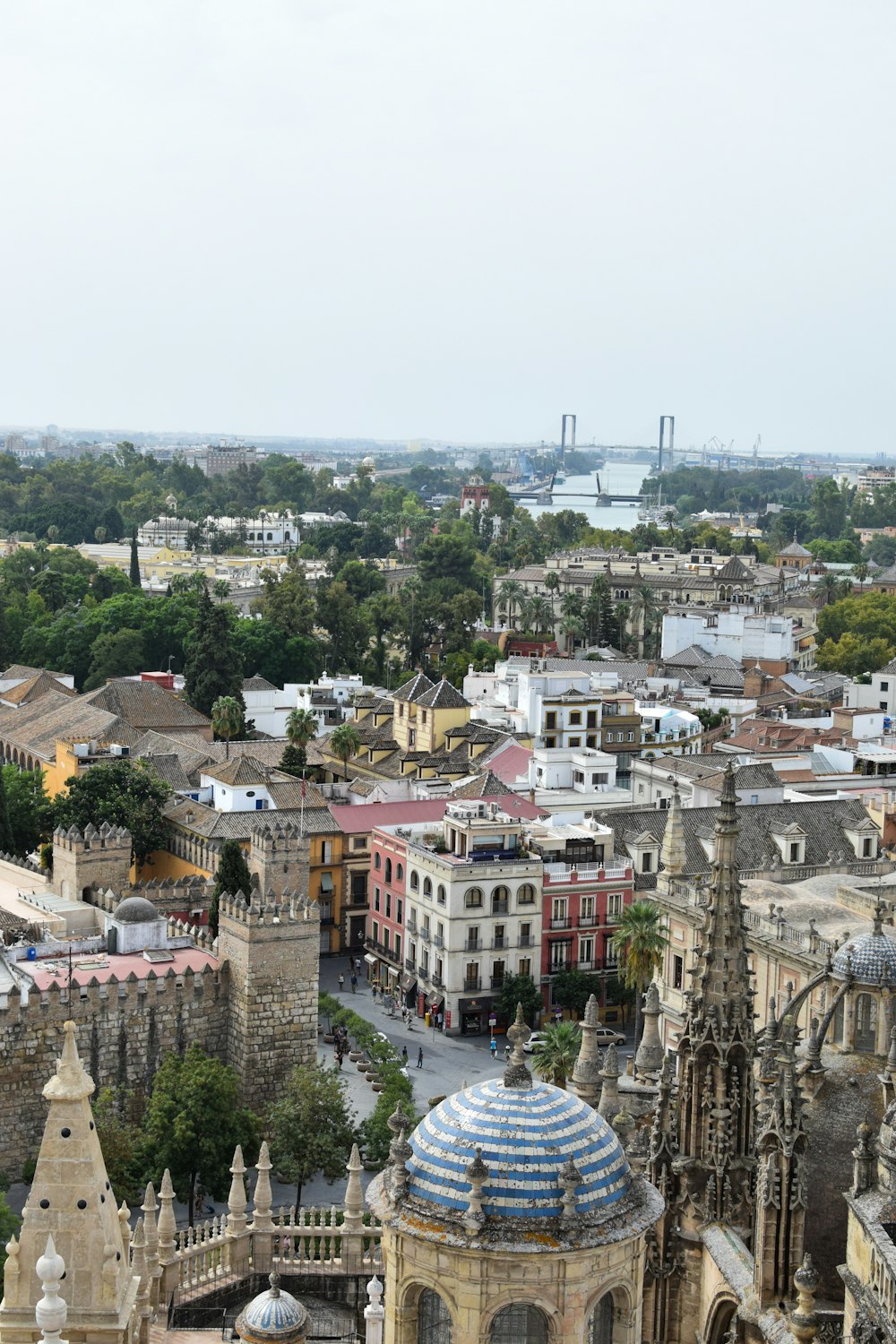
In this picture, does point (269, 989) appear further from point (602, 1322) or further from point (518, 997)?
point (602, 1322)

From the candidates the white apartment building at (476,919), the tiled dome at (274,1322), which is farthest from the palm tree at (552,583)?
the tiled dome at (274,1322)

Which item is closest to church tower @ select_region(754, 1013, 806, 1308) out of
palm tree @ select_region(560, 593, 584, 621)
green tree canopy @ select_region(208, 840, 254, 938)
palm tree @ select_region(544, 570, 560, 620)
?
green tree canopy @ select_region(208, 840, 254, 938)

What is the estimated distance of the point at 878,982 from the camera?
18.2 metres

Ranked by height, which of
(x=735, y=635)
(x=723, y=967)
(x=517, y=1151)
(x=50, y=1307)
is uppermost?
(x=517, y=1151)

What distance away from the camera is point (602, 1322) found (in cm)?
1005

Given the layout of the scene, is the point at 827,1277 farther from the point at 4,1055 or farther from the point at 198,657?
the point at 198,657

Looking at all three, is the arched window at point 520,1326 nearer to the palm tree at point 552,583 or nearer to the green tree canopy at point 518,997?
the green tree canopy at point 518,997

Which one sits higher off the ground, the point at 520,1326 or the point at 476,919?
the point at 520,1326

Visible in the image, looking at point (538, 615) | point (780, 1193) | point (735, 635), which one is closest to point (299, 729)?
point (735, 635)

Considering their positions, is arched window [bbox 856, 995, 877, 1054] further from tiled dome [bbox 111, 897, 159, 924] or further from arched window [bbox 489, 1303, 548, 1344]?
tiled dome [bbox 111, 897, 159, 924]

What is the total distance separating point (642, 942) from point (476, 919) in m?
5.65

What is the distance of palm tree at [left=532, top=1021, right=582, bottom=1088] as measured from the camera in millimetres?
36969

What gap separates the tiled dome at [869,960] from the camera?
720 inches

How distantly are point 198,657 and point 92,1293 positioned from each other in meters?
67.3
